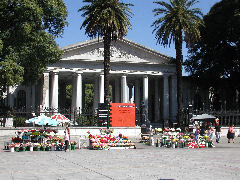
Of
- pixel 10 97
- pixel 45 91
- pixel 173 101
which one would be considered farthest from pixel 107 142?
pixel 10 97

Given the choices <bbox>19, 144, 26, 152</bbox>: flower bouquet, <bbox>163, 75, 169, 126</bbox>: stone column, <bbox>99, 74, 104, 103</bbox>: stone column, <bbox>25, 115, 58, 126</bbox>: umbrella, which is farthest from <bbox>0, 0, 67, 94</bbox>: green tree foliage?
<bbox>163, 75, 169, 126</bbox>: stone column

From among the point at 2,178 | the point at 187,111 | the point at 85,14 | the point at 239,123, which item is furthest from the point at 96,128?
the point at 2,178

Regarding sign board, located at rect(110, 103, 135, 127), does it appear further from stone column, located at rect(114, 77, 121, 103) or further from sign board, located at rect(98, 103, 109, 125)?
stone column, located at rect(114, 77, 121, 103)

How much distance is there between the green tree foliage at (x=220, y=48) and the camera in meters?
44.0

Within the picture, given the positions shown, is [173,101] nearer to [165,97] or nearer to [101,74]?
[165,97]

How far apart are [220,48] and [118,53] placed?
12.7 metres

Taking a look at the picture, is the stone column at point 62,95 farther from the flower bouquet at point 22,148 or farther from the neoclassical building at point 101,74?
the flower bouquet at point 22,148

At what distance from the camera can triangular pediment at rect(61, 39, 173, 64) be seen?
4716cm

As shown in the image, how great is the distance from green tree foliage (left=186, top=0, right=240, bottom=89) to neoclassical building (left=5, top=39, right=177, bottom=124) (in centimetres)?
475

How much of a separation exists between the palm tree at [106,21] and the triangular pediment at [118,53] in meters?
12.4

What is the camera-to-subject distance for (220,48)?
152 feet

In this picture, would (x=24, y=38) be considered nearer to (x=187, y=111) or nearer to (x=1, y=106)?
(x=1, y=106)

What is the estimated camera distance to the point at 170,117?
51.0 m

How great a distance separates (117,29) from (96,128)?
28.4 ft
